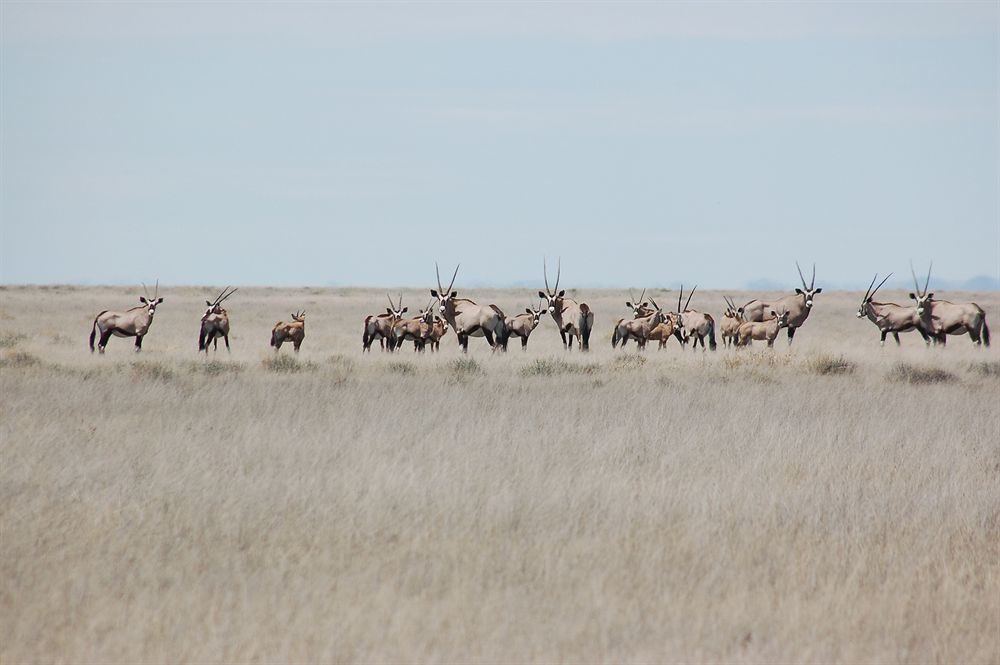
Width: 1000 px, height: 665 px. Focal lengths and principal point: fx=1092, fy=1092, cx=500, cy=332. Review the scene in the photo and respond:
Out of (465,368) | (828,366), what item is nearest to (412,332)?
(465,368)

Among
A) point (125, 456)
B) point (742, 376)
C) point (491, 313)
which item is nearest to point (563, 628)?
point (125, 456)

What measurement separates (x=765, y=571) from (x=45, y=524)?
439 cm

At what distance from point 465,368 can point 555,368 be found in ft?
5.28

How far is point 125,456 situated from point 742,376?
38.6ft

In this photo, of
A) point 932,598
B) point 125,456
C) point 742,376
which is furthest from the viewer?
point 742,376

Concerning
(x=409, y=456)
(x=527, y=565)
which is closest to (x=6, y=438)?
(x=409, y=456)

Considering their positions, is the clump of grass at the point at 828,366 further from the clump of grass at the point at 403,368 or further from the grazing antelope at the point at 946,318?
the grazing antelope at the point at 946,318

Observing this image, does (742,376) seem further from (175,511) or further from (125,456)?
(175,511)

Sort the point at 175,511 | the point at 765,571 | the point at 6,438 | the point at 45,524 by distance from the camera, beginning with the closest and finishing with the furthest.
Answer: the point at 765,571
the point at 45,524
the point at 175,511
the point at 6,438

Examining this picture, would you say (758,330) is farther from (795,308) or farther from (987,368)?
(987,368)

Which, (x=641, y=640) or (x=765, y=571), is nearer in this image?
(x=641, y=640)

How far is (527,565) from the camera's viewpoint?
6.18 metres

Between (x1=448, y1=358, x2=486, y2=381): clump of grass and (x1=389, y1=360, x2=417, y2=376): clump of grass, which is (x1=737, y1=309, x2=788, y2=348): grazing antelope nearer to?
(x1=448, y1=358, x2=486, y2=381): clump of grass

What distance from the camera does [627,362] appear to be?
825 inches
